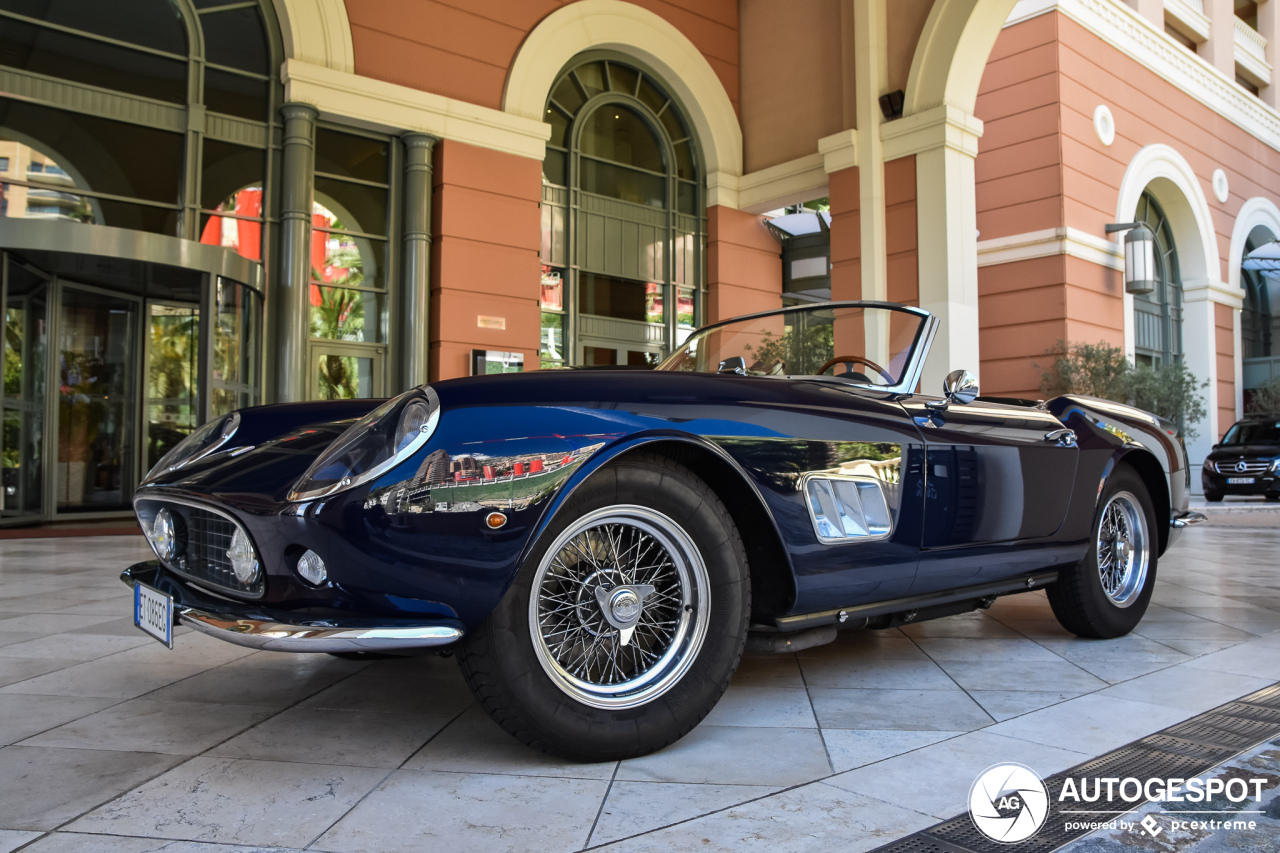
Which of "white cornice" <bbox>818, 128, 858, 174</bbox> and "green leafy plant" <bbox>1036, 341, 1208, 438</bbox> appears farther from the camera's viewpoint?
"green leafy plant" <bbox>1036, 341, 1208, 438</bbox>

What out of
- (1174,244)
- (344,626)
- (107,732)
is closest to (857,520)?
(344,626)

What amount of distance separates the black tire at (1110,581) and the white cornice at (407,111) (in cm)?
1006

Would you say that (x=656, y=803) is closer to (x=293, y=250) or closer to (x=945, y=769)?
(x=945, y=769)

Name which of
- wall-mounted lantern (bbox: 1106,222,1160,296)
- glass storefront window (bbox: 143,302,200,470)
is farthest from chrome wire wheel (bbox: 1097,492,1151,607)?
wall-mounted lantern (bbox: 1106,222,1160,296)

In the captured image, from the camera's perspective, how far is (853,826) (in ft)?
5.69

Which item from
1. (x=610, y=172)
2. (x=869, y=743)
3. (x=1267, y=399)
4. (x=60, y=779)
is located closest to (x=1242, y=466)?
(x=1267, y=399)

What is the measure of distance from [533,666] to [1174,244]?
2205cm

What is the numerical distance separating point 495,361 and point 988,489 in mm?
Answer: 9593

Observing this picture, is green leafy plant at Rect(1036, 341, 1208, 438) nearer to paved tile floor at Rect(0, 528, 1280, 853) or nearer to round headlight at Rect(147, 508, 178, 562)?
paved tile floor at Rect(0, 528, 1280, 853)

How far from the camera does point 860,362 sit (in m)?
3.09

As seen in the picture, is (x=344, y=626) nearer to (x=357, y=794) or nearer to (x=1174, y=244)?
(x=357, y=794)

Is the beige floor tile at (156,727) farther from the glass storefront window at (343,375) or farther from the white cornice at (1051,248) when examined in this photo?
Answer: the white cornice at (1051,248)

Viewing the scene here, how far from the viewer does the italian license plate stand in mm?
2174

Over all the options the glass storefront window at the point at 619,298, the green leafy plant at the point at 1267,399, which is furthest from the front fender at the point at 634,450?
the green leafy plant at the point at 1267,399
